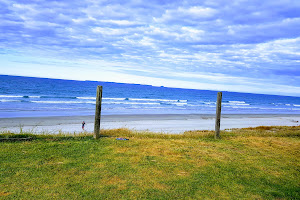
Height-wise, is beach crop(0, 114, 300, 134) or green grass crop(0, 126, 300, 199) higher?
green grass crop(0, 126, 300, 199)

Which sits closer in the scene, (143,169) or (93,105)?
(143,169)

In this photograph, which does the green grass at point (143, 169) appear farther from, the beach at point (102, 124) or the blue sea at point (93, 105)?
the blue sea at point (93, 105)

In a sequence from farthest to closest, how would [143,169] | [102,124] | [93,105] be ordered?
1. [93,105]
2. [102,124]
3. [143,169]

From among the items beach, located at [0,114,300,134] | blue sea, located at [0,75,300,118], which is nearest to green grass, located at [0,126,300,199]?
beach, located at [0,114,300,134]

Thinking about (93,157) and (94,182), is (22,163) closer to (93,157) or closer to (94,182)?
(93,157)

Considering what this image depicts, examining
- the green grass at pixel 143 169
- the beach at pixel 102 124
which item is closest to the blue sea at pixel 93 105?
the beach at pixel 102 124

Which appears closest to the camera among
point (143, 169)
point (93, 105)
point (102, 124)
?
point (143, 169)

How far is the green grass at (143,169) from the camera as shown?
14.8 ft

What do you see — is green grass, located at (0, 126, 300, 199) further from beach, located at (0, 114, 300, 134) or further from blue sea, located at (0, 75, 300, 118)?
blue sea, located at (0, 75, 300, 118)

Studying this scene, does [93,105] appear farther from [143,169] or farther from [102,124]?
[143,169]

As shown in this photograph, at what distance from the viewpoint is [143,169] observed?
571cm

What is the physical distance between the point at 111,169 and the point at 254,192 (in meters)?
3.12

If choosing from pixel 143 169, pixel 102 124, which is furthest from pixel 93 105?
pixel 143 169

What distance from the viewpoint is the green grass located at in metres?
4.52
